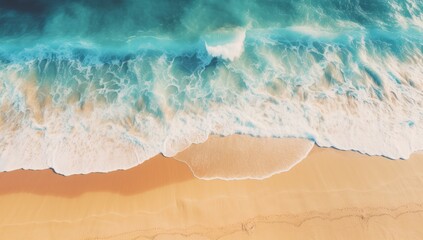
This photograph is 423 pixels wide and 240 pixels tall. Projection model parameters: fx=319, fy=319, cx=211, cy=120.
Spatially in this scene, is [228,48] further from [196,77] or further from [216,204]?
[216,204]

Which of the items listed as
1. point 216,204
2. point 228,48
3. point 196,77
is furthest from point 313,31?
point 216,204

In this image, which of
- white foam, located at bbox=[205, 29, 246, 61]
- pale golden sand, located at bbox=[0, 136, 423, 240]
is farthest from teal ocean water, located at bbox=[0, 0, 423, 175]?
pale golden sand, located at bbox=[0, 136, 423, 240]

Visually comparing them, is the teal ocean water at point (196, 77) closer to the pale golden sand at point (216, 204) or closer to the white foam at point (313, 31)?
the white foam at point (313, 31)

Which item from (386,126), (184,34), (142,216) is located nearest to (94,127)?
(142,216)

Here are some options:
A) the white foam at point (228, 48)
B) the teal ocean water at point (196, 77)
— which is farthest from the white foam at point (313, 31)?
the white foam at point (228, 48)

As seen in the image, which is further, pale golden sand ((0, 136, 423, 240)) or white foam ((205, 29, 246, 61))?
white foam ((205, 29, 246, 61))

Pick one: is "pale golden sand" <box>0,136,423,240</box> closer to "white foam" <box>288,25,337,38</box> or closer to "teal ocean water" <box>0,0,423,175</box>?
"teal ocean water" <box>0,0,423,175</box>
